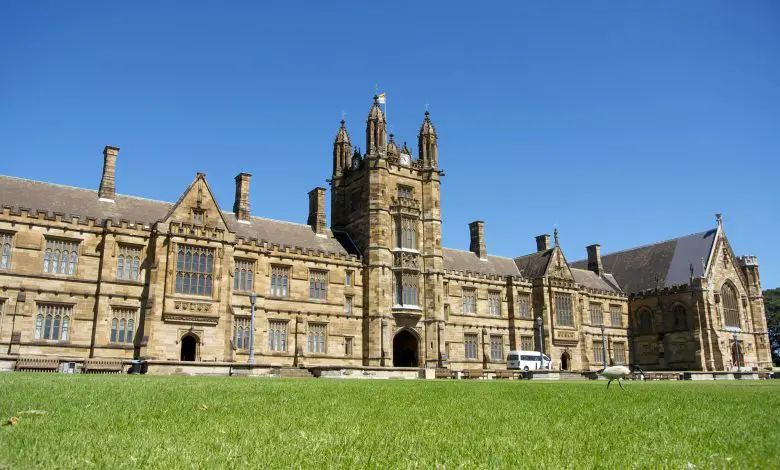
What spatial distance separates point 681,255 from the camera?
59500mm

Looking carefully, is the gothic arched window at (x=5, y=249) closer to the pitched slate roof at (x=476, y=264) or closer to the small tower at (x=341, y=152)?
the small tower at (x=341, y=152)

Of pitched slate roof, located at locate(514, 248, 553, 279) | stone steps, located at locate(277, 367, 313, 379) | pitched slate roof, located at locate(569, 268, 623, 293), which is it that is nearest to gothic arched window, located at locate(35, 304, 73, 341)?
stone steps, located at locate(277, 367, 313, 379)

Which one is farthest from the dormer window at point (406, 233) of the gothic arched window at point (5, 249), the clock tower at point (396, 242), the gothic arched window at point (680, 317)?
the gothic arched window at point (680, 317)

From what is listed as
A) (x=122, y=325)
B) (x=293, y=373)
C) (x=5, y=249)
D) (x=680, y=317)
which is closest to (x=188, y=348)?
(x=122, y=325)

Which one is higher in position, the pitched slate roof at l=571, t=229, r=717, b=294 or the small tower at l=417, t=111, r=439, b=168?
the small tower at l=417, t=111, r=439, b=168

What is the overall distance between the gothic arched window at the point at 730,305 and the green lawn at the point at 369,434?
55.6 m

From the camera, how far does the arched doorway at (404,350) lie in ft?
148

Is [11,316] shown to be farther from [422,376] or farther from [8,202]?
[422,376]

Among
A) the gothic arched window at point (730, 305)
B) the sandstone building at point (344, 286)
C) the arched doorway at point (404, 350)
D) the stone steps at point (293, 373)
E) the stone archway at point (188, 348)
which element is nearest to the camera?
the stone steps at point (293, 373)

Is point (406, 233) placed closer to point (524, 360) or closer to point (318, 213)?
point (318, 213)

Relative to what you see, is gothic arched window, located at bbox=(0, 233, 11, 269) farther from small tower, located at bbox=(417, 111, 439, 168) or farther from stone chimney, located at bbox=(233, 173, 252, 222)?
small tower, located at bbox=(417, 111, 439, 168)

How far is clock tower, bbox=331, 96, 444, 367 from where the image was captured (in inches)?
1671

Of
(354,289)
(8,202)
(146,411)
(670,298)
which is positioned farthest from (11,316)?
(670,298)

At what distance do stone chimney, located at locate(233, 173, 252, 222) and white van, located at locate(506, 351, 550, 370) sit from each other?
906 inches
